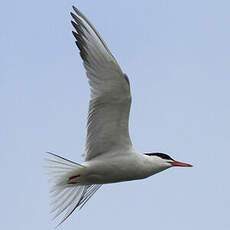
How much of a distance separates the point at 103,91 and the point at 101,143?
78cm

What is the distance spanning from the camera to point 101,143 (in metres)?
14.5

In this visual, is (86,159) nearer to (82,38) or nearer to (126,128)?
(126,128)

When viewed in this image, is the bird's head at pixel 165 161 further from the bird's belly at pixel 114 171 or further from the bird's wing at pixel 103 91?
the bird's wing at pixel 103 91

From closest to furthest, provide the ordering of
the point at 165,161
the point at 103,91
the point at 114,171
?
1. the point at 103,91
2. the point at 114,171
3. the point at 165,161

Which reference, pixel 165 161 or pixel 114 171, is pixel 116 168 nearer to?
pixel 114 171

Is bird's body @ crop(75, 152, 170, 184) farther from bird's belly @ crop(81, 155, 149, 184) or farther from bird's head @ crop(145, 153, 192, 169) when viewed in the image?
bird's head @ crop(145, 153, 192, 169)

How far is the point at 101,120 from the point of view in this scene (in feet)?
46.9

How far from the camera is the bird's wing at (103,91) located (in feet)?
45.4

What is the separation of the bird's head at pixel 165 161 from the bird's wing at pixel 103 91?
1.36ft

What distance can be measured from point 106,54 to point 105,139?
1.16 metres

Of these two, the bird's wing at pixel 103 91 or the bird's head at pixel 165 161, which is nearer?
the bird's wing at pixel 103 91

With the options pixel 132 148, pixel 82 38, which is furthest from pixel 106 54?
pixel 132 148

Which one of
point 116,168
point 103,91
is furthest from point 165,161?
point 103,91

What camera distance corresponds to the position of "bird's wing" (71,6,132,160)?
13844mm
